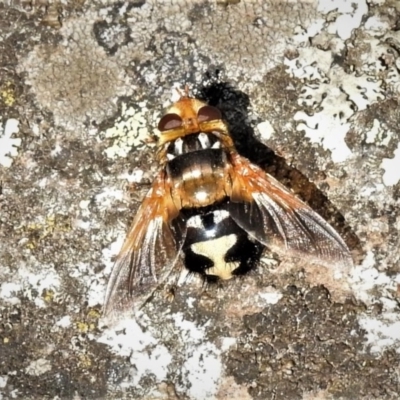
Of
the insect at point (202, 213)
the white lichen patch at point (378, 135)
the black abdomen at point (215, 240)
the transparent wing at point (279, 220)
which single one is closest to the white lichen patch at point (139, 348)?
the insect at point (202, 213)

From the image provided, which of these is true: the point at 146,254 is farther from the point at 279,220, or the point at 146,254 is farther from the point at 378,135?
the point at 378,135

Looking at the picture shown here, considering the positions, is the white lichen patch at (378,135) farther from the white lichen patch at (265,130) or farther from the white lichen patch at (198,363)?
the white lichen patch at (198,363)

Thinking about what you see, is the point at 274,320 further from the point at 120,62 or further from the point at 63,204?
the point at 120,62

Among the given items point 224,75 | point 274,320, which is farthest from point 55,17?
point 274,320

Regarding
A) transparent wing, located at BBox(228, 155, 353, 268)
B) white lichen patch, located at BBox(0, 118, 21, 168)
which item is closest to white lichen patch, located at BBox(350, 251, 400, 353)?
transparent wing, located at BBox(228, 155, 353, 268)

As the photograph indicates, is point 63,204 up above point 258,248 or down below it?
above

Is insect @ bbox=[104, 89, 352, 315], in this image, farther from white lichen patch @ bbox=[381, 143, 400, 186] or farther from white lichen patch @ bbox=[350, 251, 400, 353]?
white lichen patch @ bbox=[381, 143, 400, 186]
